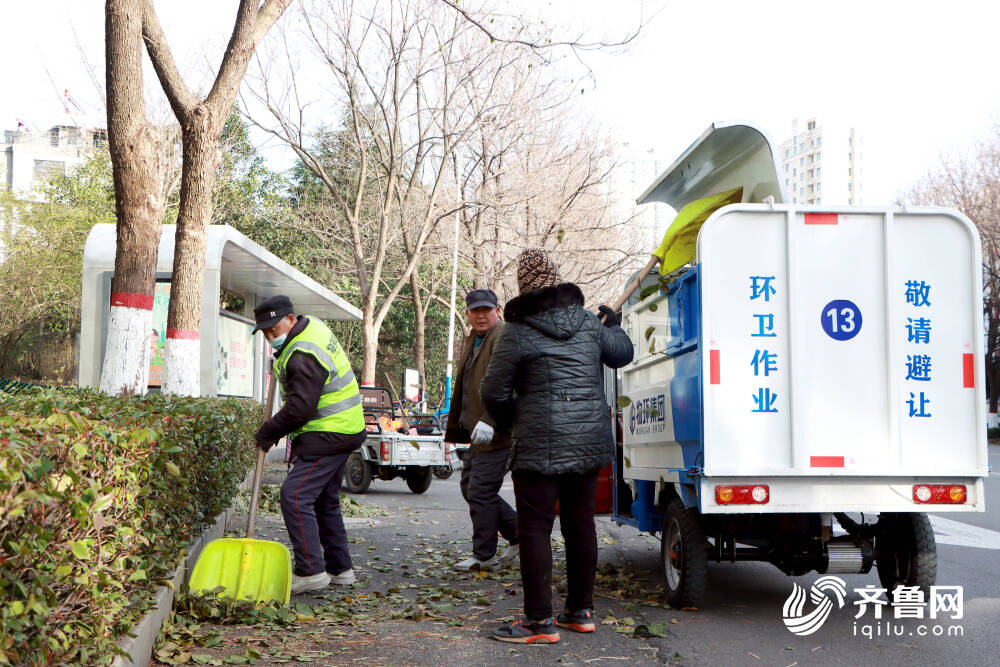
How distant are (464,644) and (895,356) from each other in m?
2.77

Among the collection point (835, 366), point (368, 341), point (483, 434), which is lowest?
point (483, 434)

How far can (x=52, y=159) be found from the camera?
72.3 meters

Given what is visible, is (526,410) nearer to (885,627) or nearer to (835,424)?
(835,424)

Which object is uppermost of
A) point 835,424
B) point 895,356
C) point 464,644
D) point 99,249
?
point 99,249

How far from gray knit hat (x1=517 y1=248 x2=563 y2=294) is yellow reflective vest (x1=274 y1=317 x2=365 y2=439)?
1312 millimetres

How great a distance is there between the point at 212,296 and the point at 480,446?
24.2 ft

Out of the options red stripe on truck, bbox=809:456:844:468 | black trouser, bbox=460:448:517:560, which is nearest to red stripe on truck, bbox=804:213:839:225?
red stripe on truck, bbox=809:456:844:468

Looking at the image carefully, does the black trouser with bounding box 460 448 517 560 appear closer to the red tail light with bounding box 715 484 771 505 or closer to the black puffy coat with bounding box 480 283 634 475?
the black puffy coat with bounding box 480 283 634 475

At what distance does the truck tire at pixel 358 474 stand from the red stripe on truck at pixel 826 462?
31.4 feet

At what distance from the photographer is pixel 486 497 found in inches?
286

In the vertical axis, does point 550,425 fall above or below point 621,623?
above

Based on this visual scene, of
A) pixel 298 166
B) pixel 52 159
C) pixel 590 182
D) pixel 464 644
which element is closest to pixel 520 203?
pixel 590 182

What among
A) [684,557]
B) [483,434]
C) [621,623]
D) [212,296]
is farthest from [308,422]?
[212,296]

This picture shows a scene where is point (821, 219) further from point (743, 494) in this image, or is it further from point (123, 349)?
point (123, 349)
